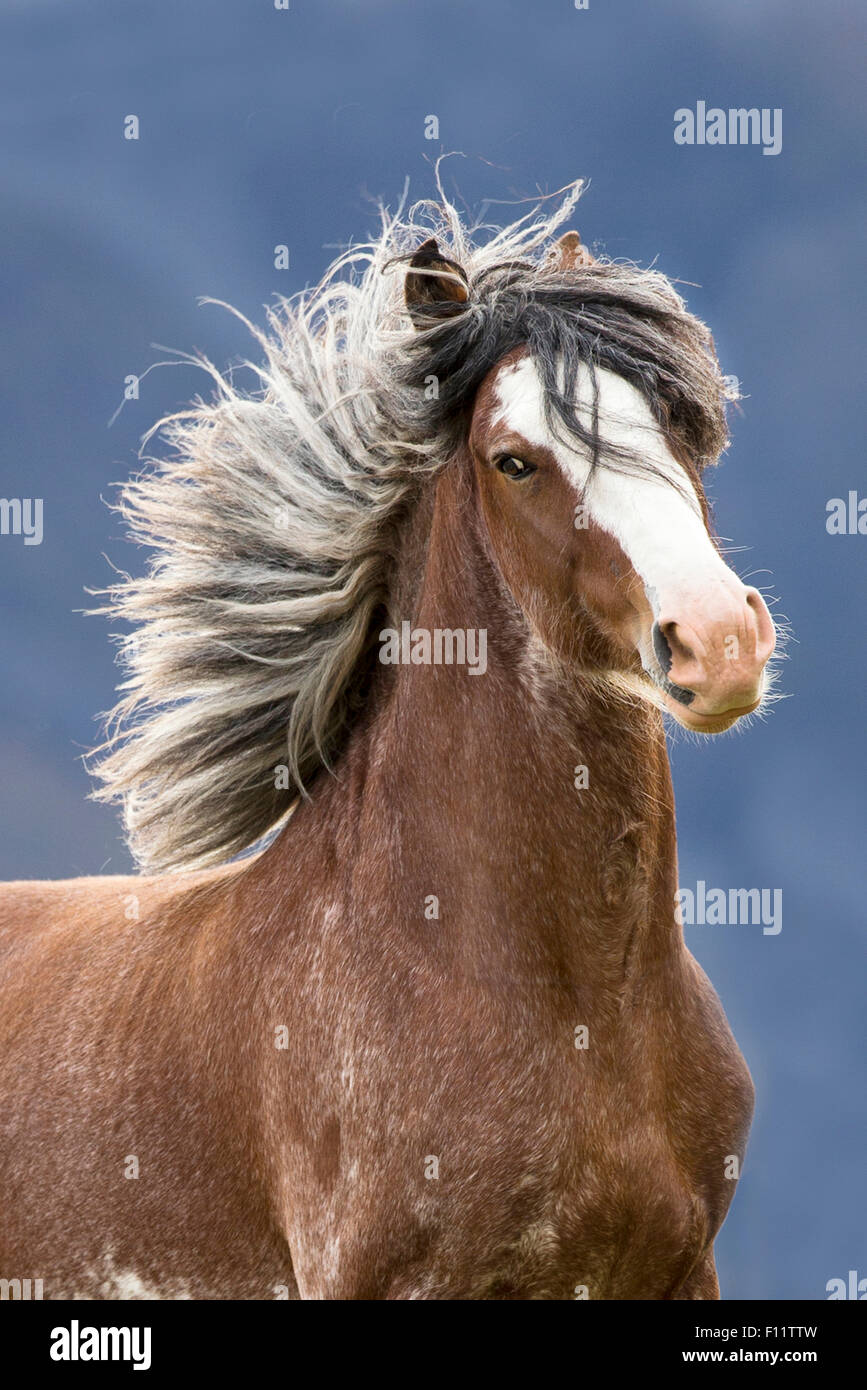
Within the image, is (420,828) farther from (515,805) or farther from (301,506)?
(301,506)

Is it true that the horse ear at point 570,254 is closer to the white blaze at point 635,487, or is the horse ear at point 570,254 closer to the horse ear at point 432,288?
the horse ear at point 432,288

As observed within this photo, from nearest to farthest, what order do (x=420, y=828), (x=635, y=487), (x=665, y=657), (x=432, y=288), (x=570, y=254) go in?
1. (x=665, y=657)
2. (x=635, y=487)
3. (x=420, y=828)
4. (x=432, y=288)
5. (x=570, y=254)

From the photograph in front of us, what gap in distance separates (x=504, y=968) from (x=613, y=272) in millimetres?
1740

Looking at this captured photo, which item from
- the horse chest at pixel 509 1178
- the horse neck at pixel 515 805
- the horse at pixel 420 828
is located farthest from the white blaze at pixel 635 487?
the horse chest at pixel 509 1178

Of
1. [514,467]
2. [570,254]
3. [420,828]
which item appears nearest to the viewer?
[514,467]

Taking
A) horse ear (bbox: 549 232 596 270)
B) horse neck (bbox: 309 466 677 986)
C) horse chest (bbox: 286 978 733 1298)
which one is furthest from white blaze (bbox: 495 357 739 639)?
horse chest (bbox: 286 978 733 1298)

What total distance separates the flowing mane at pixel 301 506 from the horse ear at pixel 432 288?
48mm

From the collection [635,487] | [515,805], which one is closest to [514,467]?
[635,487]

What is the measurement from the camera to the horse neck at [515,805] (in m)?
3.16

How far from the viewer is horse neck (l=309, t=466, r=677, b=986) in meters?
3.16

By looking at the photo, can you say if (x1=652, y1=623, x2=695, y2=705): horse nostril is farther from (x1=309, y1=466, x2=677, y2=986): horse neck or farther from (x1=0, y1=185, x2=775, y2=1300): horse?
(x1=309, y1=466, x2=677, y2=986): horse neck

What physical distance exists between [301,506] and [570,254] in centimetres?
100

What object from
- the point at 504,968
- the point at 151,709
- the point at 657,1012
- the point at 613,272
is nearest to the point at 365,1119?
the point at 504,968

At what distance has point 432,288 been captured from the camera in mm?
3607
